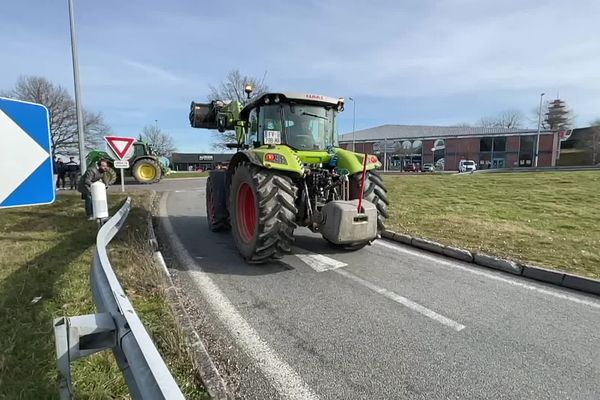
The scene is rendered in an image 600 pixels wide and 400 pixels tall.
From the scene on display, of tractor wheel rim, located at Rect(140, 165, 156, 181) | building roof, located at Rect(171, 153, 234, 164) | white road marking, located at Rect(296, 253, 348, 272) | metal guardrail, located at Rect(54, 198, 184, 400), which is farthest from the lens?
building roof, located at Rect(171, 153, 234, 164)

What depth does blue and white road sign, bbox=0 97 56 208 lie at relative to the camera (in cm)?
212

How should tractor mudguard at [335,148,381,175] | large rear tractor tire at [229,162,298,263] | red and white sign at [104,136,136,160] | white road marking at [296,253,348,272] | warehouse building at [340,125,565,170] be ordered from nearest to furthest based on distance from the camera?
large rear tractor tire at [229,162,298,263] → white road marking at [296,253,348,272] → tractor mudguard at [335,148,381,175] → red and white sign at [104,136,136,160] → warehouse building at [340,125,565,170]

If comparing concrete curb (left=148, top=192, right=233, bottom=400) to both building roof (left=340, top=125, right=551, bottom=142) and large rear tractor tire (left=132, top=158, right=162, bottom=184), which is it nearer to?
large rear tractor tire (left=132, top=158, right=162, bottom=184)

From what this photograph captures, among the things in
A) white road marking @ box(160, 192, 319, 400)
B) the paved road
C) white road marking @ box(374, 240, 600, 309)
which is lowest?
white road marking @ box(160, 192, 319, 400)

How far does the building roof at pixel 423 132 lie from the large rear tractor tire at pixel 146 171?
42714 millimetres

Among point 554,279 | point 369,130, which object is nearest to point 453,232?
point 554,279

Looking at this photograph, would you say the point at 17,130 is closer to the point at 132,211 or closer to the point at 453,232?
the point at 453,232

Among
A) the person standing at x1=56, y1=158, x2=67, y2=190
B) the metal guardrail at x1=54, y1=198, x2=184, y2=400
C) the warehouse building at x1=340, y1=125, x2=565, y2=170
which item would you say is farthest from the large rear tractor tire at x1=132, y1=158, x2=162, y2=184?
the warehouse building at x1=340, y1=125, x2=565, y2=170

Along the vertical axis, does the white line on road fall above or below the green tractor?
below

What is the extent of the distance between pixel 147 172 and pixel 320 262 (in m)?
19.9

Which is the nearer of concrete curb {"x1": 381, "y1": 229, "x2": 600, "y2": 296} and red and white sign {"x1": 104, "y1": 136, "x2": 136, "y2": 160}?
concrete curb {"x1": 381, "y1": 229, "x2": 600, "y2": 296}

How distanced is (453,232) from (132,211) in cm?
810

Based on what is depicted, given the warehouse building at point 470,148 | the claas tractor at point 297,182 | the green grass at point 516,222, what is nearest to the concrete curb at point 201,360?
the claas tractor at point 297,182

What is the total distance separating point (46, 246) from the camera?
5.76 m
